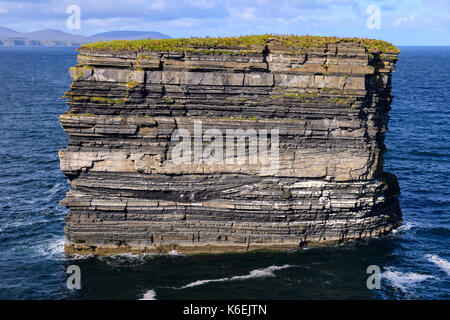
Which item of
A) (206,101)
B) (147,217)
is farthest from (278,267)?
(206,101)

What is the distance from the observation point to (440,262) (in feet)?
127

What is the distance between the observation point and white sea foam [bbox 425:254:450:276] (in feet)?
124

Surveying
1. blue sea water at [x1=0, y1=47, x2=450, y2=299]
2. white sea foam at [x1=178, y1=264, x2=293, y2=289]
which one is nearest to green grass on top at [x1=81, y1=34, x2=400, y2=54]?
blue sea water at [x1=0, y1=47, x2=450, y2=299]

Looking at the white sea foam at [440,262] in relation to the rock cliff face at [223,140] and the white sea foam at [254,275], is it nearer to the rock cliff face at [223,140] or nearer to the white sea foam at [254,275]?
the rock cliff face at [223,140]

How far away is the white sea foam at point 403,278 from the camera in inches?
1406

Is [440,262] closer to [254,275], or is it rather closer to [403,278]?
[403,278]

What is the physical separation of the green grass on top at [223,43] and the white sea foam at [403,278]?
17.6m

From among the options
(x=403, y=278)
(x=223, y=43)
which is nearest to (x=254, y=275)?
(x=403, y=278)

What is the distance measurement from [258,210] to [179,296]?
9.52 metres

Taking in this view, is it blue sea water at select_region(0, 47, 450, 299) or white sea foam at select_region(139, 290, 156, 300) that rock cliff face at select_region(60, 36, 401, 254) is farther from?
white sea foam at select_region(139, 290, 156, 300)

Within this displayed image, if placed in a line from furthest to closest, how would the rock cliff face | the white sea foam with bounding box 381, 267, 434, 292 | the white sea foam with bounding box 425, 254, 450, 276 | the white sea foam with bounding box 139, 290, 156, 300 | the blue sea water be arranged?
1. the white sea foam with bounding box 425, 254, 450, 276
2. the rock cliff face
3. the white sea foam with bounding box 381, 267, 434, 292
4. the blue sea water
5. the white sea foam with bounding box 139, 290, 156, 300

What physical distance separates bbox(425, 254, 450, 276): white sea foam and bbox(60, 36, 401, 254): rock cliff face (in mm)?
6071
